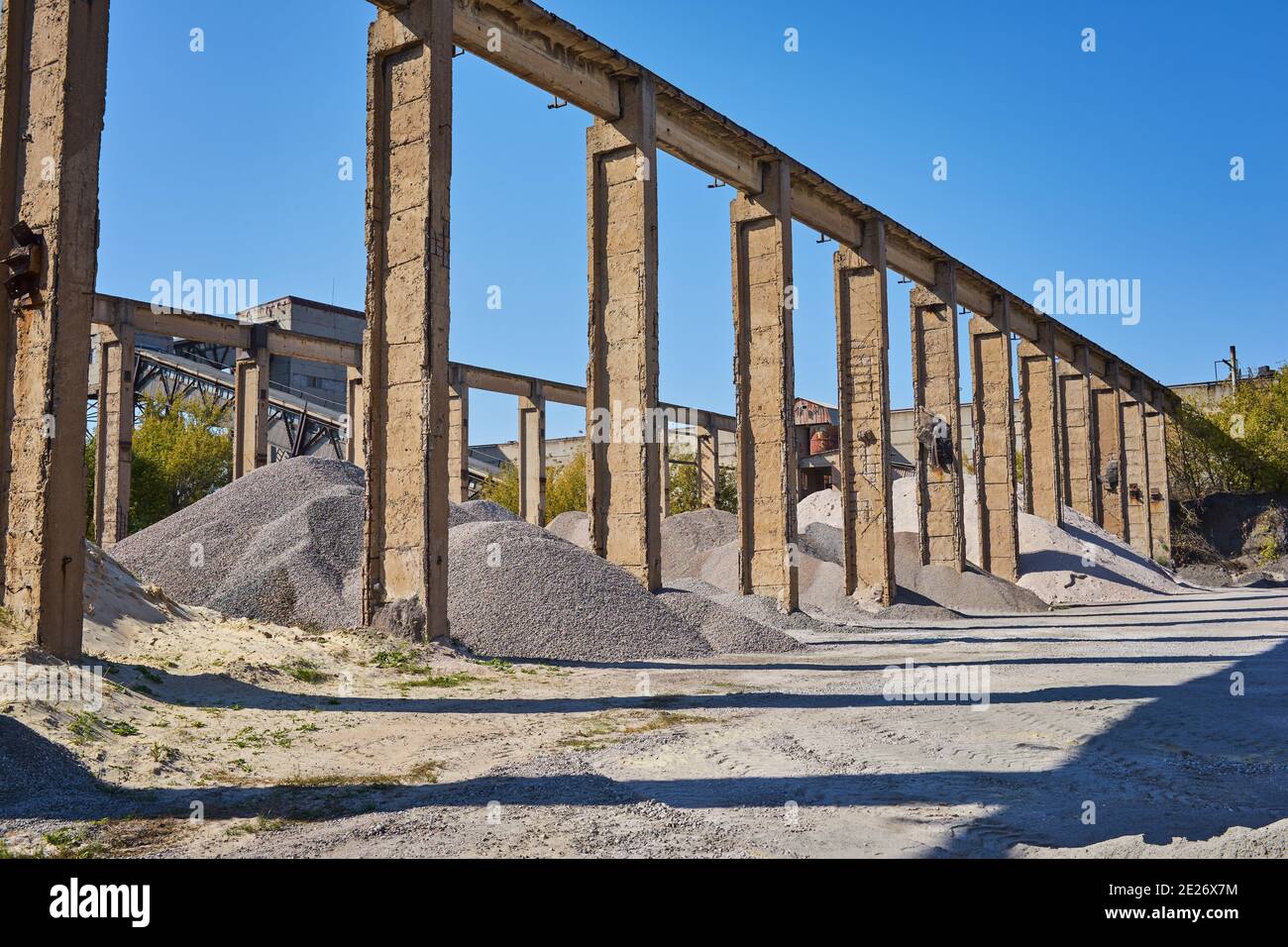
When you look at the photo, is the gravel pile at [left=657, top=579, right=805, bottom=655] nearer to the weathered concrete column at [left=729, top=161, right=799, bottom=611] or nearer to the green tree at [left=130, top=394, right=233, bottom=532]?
the weathered concrete column at [left=729, top=161, right=799, bottom=611]

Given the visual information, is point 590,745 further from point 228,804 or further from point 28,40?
point 28,40

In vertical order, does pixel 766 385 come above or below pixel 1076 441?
below

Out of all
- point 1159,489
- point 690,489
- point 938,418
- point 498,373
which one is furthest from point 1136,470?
point 498,373

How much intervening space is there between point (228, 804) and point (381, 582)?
5733 millimetres

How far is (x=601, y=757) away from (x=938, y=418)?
17561 mm

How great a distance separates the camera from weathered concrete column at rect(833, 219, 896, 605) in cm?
1922

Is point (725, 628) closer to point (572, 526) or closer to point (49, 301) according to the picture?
point (49, 301)

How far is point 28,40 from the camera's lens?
7.92 metres

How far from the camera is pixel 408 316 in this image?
10516 mm

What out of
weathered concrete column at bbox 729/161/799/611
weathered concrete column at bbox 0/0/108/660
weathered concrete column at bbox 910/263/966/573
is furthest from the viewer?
weathered concrete column at bbox 910/263/966/573

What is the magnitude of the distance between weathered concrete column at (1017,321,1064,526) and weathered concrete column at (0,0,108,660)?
25068 mm

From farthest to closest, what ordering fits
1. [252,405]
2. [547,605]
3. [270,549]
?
[252,405]
[270,549]
[547,605]

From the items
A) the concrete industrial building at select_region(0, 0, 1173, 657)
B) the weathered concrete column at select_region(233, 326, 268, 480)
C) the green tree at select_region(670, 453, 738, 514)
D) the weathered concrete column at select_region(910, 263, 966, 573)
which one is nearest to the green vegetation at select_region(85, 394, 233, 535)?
the concrete industrial building at select_region(0, 0, 1173, 657)
